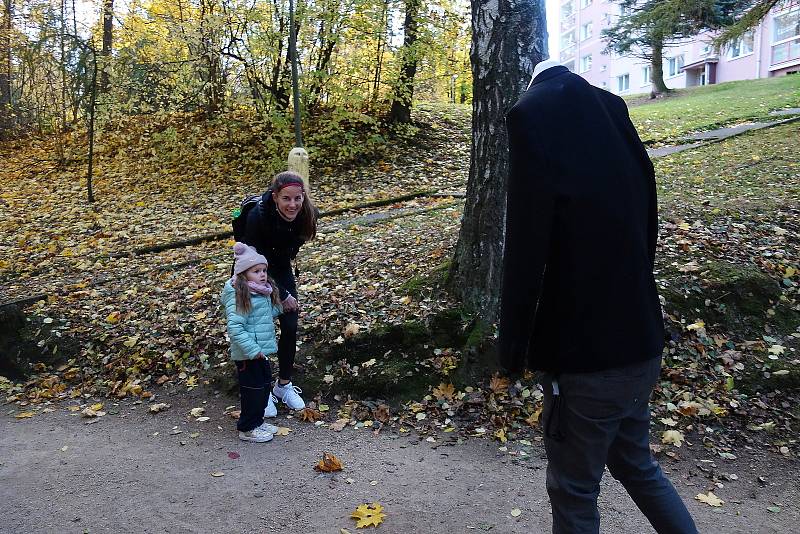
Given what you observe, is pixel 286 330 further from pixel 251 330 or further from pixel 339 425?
pixel 339 425

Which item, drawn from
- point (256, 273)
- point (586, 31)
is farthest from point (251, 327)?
point (586, 31)

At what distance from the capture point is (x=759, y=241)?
6402 millimetres

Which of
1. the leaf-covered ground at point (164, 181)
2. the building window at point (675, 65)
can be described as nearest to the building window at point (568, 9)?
the building window at point (675, 65)

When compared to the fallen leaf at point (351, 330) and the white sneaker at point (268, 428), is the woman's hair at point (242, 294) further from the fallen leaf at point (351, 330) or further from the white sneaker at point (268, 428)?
the fallen leaf at point (351, 330)

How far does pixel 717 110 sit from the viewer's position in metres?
18.4

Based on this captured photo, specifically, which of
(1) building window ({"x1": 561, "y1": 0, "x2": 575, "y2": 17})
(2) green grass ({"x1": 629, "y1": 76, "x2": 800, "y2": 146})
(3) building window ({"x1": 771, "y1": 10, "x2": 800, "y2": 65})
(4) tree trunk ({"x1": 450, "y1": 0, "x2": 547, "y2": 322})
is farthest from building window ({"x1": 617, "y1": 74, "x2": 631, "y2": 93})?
(4) tree trunk ({"x1": 450, "y1": 0, "x2": 547, "y2": 322})

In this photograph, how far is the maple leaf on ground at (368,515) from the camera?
3393 mm

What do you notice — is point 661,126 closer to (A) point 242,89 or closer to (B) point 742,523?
(A) point 242,89

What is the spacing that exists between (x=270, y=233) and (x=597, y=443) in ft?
10.0

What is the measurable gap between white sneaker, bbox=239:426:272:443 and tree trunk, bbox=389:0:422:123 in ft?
38.3

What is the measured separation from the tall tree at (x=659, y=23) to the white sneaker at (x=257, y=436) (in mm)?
10022

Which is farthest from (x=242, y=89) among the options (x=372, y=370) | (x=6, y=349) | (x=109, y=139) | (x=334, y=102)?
(x=372, y=370)

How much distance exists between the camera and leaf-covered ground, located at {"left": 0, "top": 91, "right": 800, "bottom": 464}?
4559 mm

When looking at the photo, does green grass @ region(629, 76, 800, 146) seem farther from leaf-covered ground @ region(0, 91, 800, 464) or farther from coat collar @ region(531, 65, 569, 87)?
coat collar @ region(531, 65, 569, 87)
